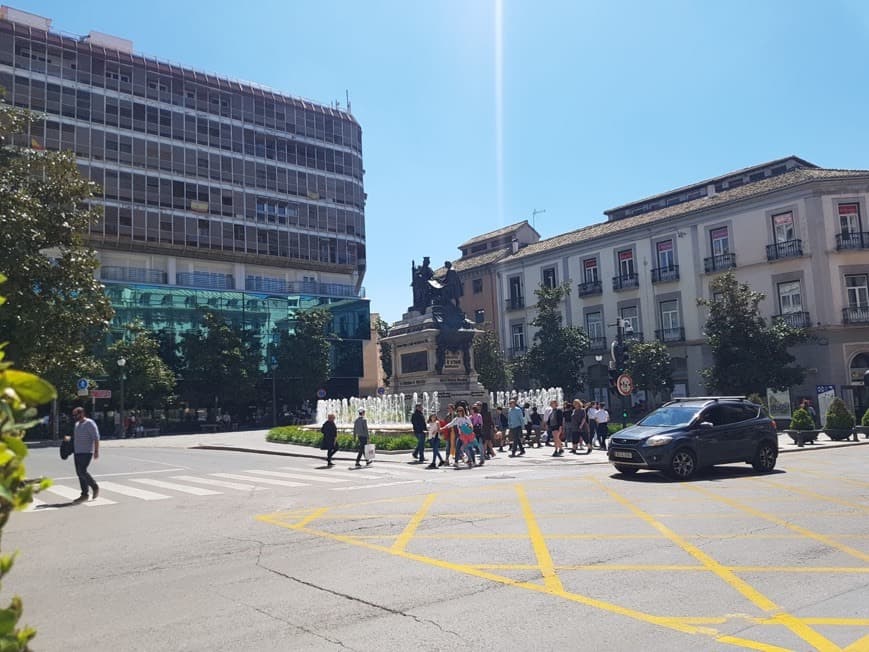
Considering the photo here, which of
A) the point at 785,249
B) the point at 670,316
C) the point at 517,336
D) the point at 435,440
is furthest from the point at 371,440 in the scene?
the point at 517,336

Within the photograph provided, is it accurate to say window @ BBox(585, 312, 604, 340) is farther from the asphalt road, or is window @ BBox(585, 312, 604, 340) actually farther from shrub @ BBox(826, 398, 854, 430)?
the asphalt road

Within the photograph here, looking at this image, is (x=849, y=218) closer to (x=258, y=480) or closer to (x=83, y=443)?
(x=258, y=480)

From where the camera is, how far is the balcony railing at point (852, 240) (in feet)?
121

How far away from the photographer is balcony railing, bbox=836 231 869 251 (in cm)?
3694

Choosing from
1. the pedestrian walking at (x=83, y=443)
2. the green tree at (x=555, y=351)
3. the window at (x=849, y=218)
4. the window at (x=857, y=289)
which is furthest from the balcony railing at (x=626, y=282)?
the pedestrian walking at (x=83, y=443)

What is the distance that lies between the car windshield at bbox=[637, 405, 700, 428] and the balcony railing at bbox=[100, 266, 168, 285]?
43.6m

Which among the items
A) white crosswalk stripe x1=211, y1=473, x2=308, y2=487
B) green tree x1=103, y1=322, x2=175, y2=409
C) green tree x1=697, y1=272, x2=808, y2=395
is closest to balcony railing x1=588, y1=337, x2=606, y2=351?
green tree x1=697, y1=272, x2=808, y2=395

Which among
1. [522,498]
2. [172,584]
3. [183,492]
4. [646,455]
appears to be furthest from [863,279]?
[172,584]

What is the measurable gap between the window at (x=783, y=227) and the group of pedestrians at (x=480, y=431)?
21.3 metres

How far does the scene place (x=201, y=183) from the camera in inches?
2154

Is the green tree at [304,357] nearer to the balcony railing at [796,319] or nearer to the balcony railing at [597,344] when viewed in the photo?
the balcony railing at [597,344]

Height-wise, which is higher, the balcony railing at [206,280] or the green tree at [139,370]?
the balcony railing at [206,280]

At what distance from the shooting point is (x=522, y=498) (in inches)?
461

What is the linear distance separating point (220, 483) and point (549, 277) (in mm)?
39526
